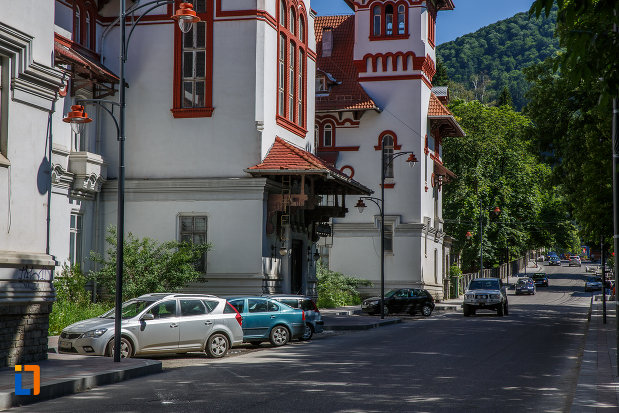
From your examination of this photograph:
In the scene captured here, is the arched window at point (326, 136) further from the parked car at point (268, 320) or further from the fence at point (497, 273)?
the parked car at point (268, 320)

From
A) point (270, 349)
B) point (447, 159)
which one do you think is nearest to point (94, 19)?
point (270, 349)

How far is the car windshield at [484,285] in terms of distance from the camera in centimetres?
4203

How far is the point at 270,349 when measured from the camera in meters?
22.5

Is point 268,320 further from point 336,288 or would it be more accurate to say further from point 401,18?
point 401,18

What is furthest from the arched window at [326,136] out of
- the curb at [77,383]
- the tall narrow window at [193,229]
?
the curb at [77,383]

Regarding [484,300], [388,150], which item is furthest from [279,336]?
[388,150]

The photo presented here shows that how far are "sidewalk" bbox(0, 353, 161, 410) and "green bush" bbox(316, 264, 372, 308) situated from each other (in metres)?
28.6

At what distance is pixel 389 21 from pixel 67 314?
1309 inches

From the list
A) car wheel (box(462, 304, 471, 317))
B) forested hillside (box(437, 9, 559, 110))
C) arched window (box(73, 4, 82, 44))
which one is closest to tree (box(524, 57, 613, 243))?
car wheel (box(462, 304, 471, 317))

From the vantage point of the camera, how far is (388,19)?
51.7m

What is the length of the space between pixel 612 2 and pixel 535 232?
75.5 metres

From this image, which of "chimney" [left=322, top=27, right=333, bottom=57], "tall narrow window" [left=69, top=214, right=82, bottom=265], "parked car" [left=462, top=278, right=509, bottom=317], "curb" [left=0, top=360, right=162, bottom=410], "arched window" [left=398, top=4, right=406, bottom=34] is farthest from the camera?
"chimney" [left=322, top=27, right=333, bottom=57]

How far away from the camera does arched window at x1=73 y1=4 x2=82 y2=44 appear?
2998 centimetres

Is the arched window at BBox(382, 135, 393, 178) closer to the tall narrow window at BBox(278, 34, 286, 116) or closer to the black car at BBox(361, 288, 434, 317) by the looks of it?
the black car at BBox(361, 288, 434, 317)
